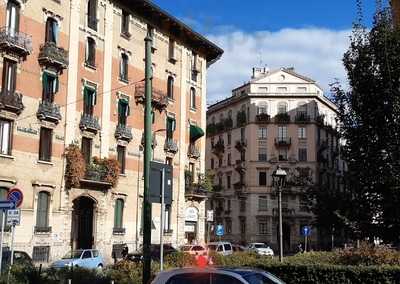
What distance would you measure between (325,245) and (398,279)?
64.7 meters

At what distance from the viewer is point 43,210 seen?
32.9 meters

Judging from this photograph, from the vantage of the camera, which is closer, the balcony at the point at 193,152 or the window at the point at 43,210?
the window at the point at 43,210

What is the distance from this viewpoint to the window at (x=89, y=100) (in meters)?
36.3

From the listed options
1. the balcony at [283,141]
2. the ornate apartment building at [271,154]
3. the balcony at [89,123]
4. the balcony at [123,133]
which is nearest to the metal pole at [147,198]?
the balcony at [89,123]

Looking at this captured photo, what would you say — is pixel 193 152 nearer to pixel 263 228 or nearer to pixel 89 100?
pixel 89 100

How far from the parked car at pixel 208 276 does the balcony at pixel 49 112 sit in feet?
80.9

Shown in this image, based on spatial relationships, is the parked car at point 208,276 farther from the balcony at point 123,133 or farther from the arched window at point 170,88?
the arched window at point 170,88

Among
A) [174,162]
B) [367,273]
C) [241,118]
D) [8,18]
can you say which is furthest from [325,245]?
[367,273]

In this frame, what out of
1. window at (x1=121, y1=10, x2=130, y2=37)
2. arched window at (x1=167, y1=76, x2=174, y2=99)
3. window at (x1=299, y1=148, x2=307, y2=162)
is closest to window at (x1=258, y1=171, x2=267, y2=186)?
window at (x1=299, y1=148, x2=307, y2=162)

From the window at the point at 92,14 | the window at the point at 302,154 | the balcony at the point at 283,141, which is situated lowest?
the window at the point at 302,154

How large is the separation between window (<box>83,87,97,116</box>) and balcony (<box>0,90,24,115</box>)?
5.50m

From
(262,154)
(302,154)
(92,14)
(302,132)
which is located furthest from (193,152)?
(302,132)

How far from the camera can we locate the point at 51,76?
33812 mm

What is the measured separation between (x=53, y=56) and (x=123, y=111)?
7733 mm
